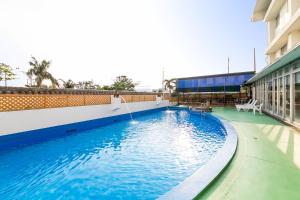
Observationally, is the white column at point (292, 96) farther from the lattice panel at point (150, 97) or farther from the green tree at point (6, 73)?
the green tree at point (6, 73)

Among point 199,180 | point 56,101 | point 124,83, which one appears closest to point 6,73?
point 56,101

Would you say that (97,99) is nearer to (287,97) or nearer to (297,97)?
(287,97)

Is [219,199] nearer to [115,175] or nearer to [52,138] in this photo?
[115,175]

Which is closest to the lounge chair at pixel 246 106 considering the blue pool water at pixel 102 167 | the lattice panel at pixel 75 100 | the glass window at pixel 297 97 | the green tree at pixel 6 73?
the glass window at pixel 297 97

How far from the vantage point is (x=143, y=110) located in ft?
56.3

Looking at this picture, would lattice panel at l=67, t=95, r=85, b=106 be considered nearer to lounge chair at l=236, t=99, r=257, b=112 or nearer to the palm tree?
lounge chair at l=236, t=99, r=257, b=112

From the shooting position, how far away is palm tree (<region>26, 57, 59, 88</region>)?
89.5 ft

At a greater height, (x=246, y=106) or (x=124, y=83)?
(x=124, y=83)

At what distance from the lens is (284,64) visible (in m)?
7.55

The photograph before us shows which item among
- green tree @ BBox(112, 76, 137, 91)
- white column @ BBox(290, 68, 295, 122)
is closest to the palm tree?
green tree @ BBox(112, 76, 137, 91)

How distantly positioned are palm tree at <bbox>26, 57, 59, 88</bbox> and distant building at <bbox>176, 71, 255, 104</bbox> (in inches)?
775

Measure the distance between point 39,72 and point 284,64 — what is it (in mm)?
30020

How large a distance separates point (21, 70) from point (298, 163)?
102ft

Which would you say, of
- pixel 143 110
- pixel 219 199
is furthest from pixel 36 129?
pixel 143 110
